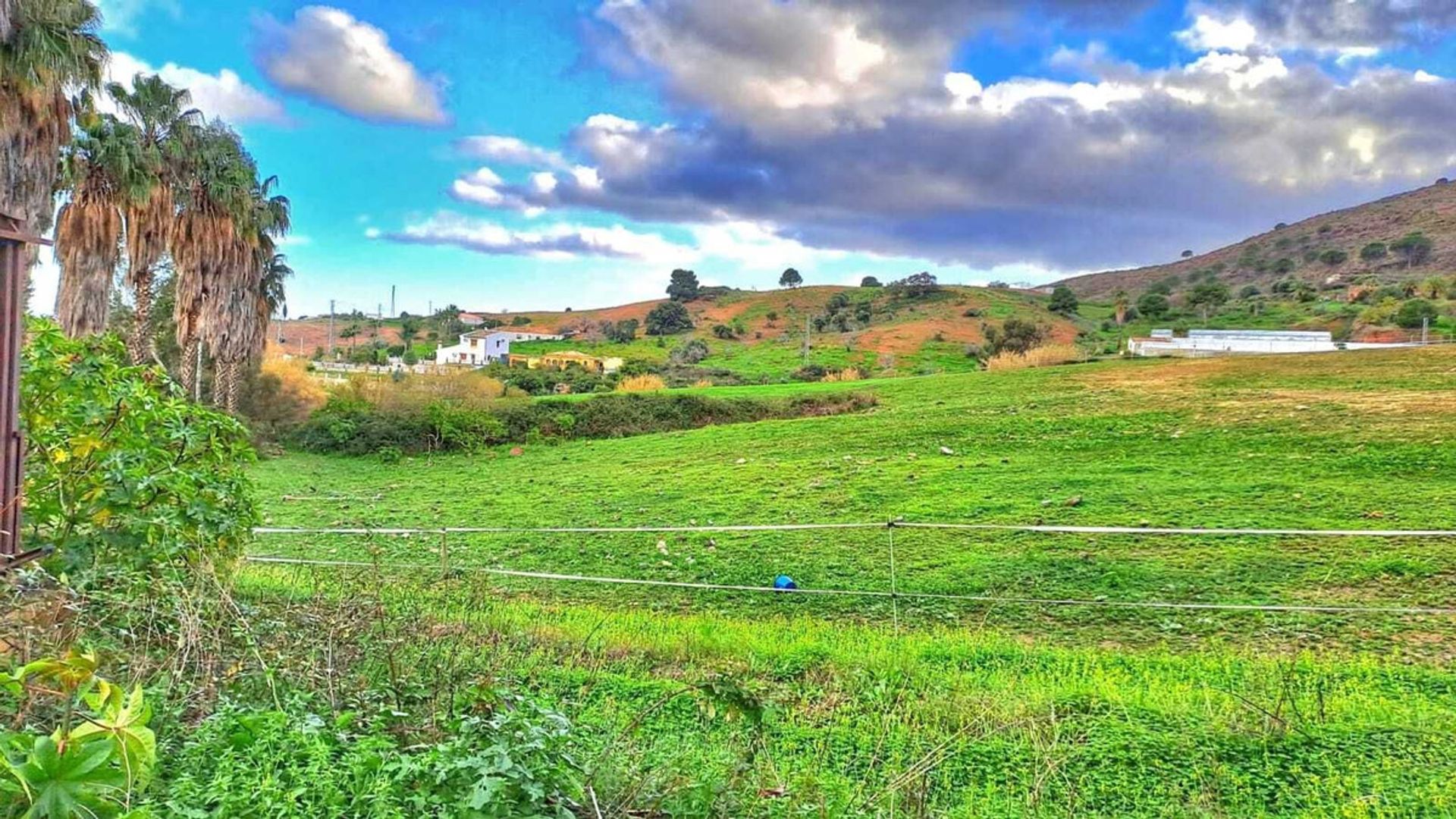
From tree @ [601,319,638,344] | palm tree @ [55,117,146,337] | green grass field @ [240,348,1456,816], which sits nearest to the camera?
green grass field @ [240,348,1456,816]

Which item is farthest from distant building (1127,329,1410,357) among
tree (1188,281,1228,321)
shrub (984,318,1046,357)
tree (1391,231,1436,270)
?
tree (1391,231,1436,270)

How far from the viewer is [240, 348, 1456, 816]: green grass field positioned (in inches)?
117

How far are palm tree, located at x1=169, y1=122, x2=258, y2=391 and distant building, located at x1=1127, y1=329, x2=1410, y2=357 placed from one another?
31.7 meters

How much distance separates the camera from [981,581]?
6.87 m

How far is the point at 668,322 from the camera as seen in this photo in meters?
62.5

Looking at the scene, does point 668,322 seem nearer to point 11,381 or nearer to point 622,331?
point 622,331

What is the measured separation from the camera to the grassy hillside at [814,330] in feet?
138

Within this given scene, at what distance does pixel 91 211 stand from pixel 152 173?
→ 1398mm

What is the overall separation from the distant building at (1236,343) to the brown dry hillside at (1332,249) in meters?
25.6

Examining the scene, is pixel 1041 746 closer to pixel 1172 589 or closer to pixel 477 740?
pixel 477 740

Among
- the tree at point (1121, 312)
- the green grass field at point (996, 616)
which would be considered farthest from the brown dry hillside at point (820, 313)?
the green grass field at point (996, 616)

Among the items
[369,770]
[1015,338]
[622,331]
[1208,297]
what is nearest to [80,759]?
[369,770]

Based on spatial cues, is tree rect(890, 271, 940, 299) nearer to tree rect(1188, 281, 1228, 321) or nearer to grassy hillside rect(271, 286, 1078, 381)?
grassy hillside rect(271, 286, 1078, 381)

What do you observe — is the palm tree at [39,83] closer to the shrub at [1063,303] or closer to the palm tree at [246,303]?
the palm tree at [246,303]
